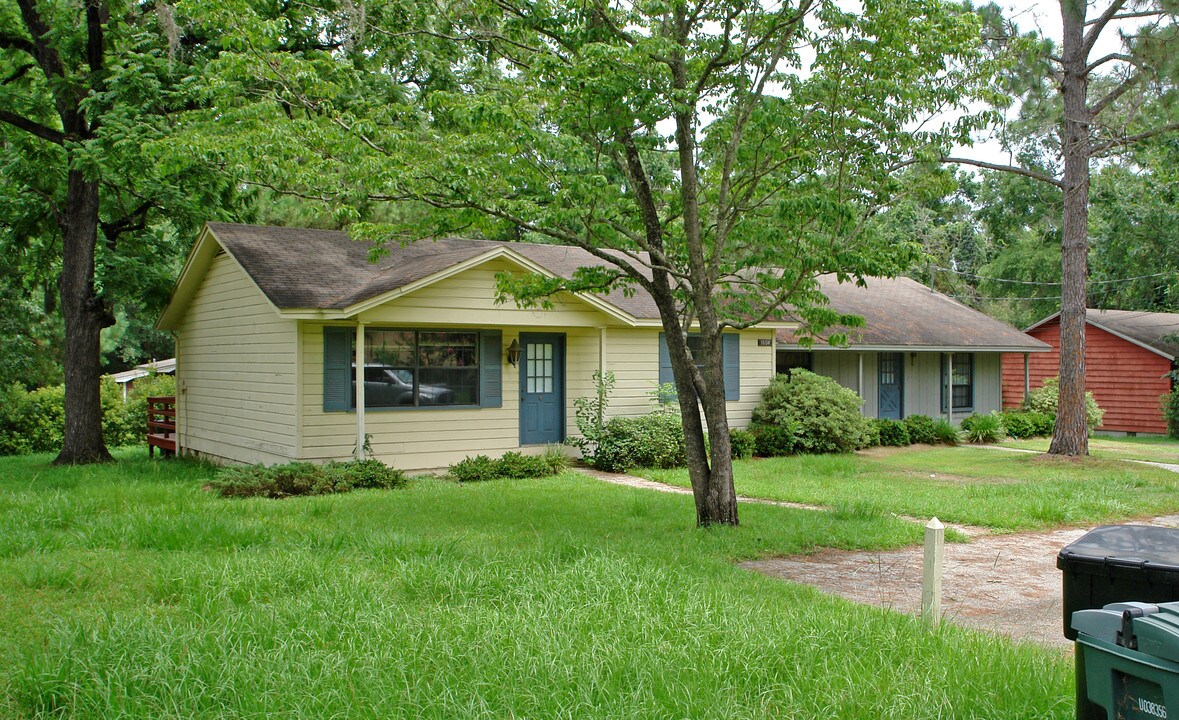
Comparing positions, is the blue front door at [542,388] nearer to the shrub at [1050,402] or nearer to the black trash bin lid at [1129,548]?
the black trash bin lid at [1129,548]

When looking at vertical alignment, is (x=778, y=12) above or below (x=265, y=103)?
above

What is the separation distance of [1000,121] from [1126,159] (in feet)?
51.1

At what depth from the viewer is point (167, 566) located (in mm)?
7062

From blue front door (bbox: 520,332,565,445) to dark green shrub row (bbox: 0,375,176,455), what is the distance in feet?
36.2

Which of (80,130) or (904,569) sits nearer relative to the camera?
(904,569)

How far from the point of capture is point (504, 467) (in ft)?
50.4

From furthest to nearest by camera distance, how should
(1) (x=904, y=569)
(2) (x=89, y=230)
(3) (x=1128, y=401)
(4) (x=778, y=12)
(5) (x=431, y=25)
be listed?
(3) (x=1128, y=401), (2) (x=89, y=230), (5) (x=431, y=25), (4) (x=778, y=12), (1) (x=904, y=569)

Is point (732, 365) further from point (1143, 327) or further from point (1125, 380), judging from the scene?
point (1143, 327)

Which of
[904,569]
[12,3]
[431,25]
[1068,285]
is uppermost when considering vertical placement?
[12,3]

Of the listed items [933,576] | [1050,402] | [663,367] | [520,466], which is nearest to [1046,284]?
[1050,402]

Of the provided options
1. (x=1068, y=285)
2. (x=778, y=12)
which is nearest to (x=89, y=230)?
(x=778, y=12)

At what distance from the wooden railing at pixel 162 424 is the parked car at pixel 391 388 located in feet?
23.3

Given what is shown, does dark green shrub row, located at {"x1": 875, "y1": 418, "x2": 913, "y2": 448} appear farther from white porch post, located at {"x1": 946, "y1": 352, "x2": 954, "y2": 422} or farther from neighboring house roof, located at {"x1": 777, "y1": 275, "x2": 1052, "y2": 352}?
white porch post, located at {"x1": 946, "y1": 352, "x2": 954, "y2": 422}

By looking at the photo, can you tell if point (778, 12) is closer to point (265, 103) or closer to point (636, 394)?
point (265, 103)
